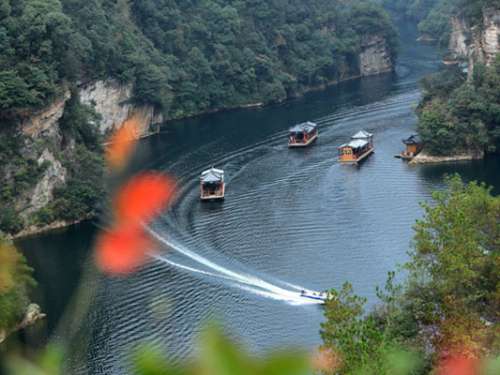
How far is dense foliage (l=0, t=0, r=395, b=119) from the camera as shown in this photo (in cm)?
3894

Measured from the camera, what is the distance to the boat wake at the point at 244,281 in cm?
2770

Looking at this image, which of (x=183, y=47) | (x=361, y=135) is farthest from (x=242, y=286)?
(x=183, y=47)

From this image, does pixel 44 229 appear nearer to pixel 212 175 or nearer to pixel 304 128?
pixel 212 175

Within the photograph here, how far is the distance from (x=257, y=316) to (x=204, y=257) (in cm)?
585

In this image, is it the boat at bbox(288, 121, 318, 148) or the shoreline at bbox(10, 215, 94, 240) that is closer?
the shoreline at bbox(10, 215, 94, 240)

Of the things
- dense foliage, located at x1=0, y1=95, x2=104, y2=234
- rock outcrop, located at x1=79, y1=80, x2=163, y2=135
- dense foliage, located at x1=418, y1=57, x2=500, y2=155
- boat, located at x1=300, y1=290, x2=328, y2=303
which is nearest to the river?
boat, located at x1=300, y1=290, x2=328, y2=303

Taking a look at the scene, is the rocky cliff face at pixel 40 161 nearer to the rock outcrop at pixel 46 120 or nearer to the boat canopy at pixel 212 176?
the rock outcrop at pixel 46 120

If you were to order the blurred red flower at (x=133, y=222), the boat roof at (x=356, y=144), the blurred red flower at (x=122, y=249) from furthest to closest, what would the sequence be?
the boat roof at (x=356, y=144) < the blurred red flower at (x=133, y=222) < the blurred red flower at (x=122, y=249)

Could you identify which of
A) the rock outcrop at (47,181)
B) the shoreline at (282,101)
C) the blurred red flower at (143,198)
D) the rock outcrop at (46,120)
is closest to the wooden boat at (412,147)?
the blurred red flower at (143,198)

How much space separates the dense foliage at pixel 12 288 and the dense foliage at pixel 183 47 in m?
9.94

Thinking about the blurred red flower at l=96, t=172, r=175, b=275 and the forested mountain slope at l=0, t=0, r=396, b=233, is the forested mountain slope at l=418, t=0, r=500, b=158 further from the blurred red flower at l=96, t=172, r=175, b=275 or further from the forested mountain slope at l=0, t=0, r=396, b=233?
the forested mountain slope at l=0, t=0, r=396, b=233

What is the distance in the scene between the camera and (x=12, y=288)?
27.5m

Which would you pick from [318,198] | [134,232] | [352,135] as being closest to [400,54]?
[352,135]

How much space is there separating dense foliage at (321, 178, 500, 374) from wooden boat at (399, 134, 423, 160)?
22054mm
